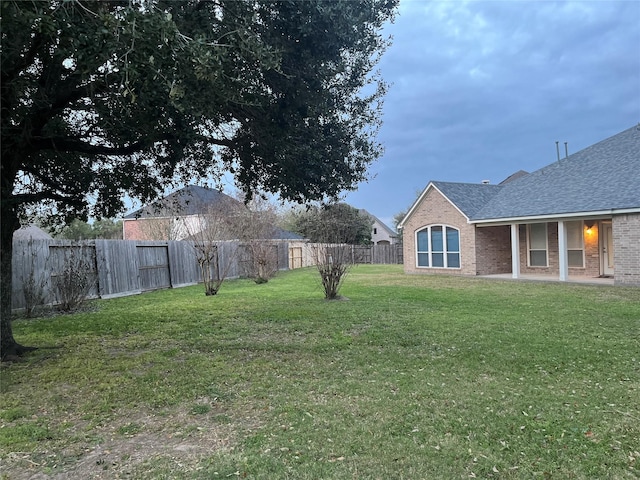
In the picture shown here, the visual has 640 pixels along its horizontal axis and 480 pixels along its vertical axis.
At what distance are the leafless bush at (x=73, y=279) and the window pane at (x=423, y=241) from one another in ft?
48.1

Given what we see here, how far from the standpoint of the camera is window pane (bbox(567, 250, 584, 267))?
16.8 meters

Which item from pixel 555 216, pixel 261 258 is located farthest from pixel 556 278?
pixel 261 258

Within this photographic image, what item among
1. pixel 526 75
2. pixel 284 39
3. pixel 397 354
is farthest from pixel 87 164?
pixel 526 75

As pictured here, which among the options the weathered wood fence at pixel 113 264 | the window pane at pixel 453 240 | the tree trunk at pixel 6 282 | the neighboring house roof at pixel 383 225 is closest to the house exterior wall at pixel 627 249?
the window pane at pixel 453 240

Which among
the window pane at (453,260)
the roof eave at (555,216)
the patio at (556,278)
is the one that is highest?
the roof eave at (555,216)

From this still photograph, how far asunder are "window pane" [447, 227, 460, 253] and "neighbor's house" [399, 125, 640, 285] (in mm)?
46

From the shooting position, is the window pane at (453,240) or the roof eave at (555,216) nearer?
the roof eave at (555,216)

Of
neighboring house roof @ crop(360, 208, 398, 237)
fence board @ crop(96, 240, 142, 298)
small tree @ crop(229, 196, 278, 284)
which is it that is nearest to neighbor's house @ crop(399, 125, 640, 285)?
small tree @ crop(229, 196, 278, 284)

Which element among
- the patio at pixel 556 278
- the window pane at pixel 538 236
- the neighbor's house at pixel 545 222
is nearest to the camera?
the neighbor's house at pixel 545 222

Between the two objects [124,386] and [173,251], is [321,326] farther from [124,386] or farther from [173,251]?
[173,251]

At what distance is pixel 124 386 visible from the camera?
4836mm

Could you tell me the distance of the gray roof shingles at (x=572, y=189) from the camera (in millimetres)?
14414

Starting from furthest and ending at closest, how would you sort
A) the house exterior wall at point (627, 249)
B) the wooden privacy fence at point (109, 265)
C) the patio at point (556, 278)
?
1. the patio at point (556, 278)
2. the house exterior wall at point (627, 249)
3. the wooden privacy fence at point (109, 265)

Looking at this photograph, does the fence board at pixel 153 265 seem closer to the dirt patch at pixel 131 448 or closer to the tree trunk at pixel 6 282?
the tree trunk at pixel 6 282
